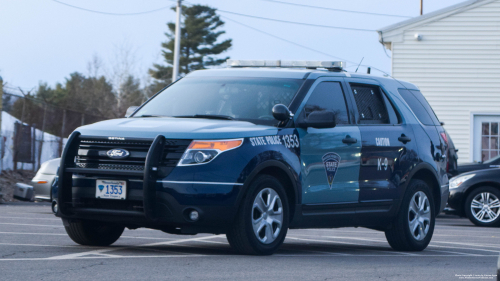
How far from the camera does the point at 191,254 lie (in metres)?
7.13

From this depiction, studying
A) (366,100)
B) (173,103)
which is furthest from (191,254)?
(366,100)

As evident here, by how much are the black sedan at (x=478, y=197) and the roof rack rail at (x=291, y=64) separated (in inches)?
281

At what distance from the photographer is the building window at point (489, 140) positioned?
72.8 ft

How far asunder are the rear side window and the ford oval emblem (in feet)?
13.2

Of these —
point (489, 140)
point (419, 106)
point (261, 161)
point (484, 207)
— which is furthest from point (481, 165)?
point (261, 161)

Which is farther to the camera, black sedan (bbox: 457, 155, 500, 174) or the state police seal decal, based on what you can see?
black sedan (bbox: 457, 155, 500, 174)

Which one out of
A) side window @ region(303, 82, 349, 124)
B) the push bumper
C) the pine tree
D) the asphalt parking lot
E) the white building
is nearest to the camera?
the asphalt parking lot

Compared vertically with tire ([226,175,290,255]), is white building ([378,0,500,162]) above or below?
above

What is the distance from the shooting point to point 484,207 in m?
14.8

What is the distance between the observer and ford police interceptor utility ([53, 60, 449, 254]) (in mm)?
6645

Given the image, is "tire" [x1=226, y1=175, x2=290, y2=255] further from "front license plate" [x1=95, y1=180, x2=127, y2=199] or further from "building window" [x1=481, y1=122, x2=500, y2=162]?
"building window" [x1=481, y1=122, x2=500, y2=162]

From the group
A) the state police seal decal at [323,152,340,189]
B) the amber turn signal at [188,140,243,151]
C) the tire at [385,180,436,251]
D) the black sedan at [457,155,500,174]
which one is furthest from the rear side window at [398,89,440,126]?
the black sedan at [457,155,500,174]

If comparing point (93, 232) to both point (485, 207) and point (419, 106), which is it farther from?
point (485, 207)

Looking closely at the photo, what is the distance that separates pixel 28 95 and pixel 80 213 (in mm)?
17291
